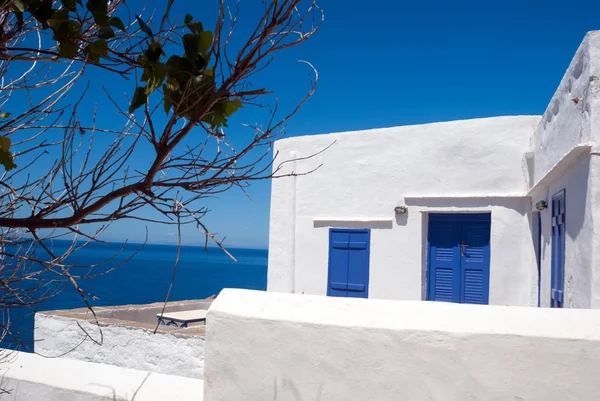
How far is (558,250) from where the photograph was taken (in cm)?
645

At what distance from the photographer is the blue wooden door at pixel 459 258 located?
8.91 m

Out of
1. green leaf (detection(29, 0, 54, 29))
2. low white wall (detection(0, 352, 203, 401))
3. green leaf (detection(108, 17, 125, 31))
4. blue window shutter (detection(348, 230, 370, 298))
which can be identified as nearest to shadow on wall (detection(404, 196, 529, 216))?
blue window shutter (detection(348, 230, 370, 298))

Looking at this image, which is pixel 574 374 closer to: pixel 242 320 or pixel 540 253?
pixel 242 320

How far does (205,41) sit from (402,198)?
748 cm

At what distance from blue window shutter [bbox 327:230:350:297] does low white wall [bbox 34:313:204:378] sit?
9.52ft

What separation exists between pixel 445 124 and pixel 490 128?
0.72 meters

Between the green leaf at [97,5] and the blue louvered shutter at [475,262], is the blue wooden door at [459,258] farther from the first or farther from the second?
the green leaf at [97,5]

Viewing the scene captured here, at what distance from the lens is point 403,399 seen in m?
3.32

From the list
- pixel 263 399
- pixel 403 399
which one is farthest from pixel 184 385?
pixel 403 399

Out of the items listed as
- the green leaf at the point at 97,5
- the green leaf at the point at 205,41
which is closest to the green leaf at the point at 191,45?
the green leaf at the point at 205,41

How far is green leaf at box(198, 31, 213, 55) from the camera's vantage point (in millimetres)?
2354

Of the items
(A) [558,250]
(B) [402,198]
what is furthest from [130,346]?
(A) [558,250]

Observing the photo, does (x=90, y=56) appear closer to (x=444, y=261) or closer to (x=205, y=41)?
(x=205, y=41)

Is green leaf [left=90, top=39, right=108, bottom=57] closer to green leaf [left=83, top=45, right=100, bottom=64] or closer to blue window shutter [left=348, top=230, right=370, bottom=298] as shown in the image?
green leaf [left=83, top=45, right=100, bottom=64]
